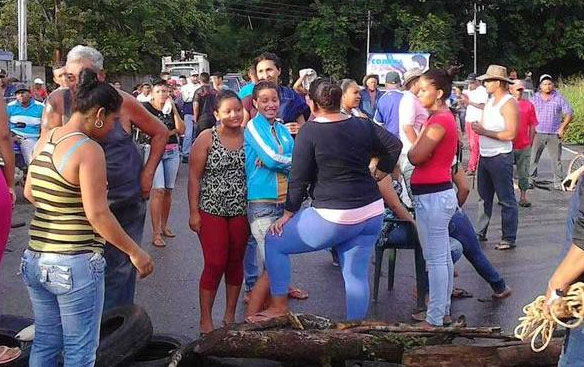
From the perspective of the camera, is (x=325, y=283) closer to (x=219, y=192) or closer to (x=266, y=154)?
(x=219, y=192)

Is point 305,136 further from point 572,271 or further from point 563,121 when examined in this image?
point 563,121

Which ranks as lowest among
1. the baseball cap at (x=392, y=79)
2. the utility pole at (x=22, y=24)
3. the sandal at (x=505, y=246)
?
the sandal at (x=505, y=246)

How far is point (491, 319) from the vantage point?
5.98 meters

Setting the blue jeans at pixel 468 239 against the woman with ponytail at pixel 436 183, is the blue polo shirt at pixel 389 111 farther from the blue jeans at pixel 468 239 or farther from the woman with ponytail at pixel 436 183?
the woman with ponytail at pixel 436 183

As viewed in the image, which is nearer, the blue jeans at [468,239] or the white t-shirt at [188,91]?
the blue jeans at [468,239]

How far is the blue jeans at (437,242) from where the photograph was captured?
522 centimetres

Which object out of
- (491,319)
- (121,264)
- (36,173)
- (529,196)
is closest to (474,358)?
(491,319)

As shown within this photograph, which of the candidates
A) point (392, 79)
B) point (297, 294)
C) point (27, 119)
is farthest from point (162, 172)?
point (27, 119)

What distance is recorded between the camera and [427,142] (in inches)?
201

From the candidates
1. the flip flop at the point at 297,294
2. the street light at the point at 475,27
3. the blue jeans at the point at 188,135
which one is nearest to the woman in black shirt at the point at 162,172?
the flip flop at the point at 297,294

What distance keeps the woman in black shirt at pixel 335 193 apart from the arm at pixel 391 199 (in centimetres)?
74

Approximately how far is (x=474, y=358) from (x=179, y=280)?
3444 millimetres

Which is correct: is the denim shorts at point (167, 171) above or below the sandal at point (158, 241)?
above

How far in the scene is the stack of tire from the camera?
4.26 m
